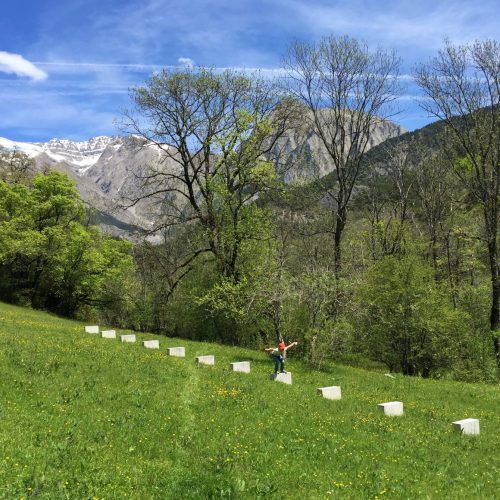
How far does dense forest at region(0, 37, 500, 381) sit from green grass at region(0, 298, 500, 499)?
30.4 feet

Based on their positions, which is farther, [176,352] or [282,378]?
[176,352]

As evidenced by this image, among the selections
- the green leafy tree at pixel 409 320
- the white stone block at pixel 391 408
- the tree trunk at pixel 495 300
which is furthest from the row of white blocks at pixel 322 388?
the tree trunk at pixel 495 300

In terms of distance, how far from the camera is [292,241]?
55.5 metres

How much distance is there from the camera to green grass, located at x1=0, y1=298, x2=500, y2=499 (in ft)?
32.3

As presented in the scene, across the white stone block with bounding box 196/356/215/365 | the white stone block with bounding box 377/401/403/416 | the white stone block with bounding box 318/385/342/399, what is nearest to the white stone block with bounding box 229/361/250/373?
the white stone block with bounding box 196/356/215/365

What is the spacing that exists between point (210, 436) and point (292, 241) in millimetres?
43315

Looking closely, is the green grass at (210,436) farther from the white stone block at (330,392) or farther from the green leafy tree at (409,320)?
the green leafy tree at (409,320)

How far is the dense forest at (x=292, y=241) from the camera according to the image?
113 ft

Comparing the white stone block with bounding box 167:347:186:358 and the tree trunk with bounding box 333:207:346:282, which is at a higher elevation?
the tree trunk with bounding box 333:207:346:282

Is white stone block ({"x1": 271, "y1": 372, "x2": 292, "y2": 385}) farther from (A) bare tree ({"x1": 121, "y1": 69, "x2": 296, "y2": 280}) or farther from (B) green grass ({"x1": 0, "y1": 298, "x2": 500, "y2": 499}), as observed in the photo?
(A) bare tree ({"x1": 121, "y1": 69, "x2": 296, "y2": 280})

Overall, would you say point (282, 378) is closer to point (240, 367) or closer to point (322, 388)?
point (240, 367)

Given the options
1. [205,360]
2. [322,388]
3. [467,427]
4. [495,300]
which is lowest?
[467,427]

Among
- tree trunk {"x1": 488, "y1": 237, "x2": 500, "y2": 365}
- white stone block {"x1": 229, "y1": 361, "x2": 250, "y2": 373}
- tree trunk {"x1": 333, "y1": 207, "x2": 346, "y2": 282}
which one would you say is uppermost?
tree trunk {"x1": 333, "y1": 207, "x2": 346, "y2": 282}

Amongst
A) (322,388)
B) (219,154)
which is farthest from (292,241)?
(322,388)
